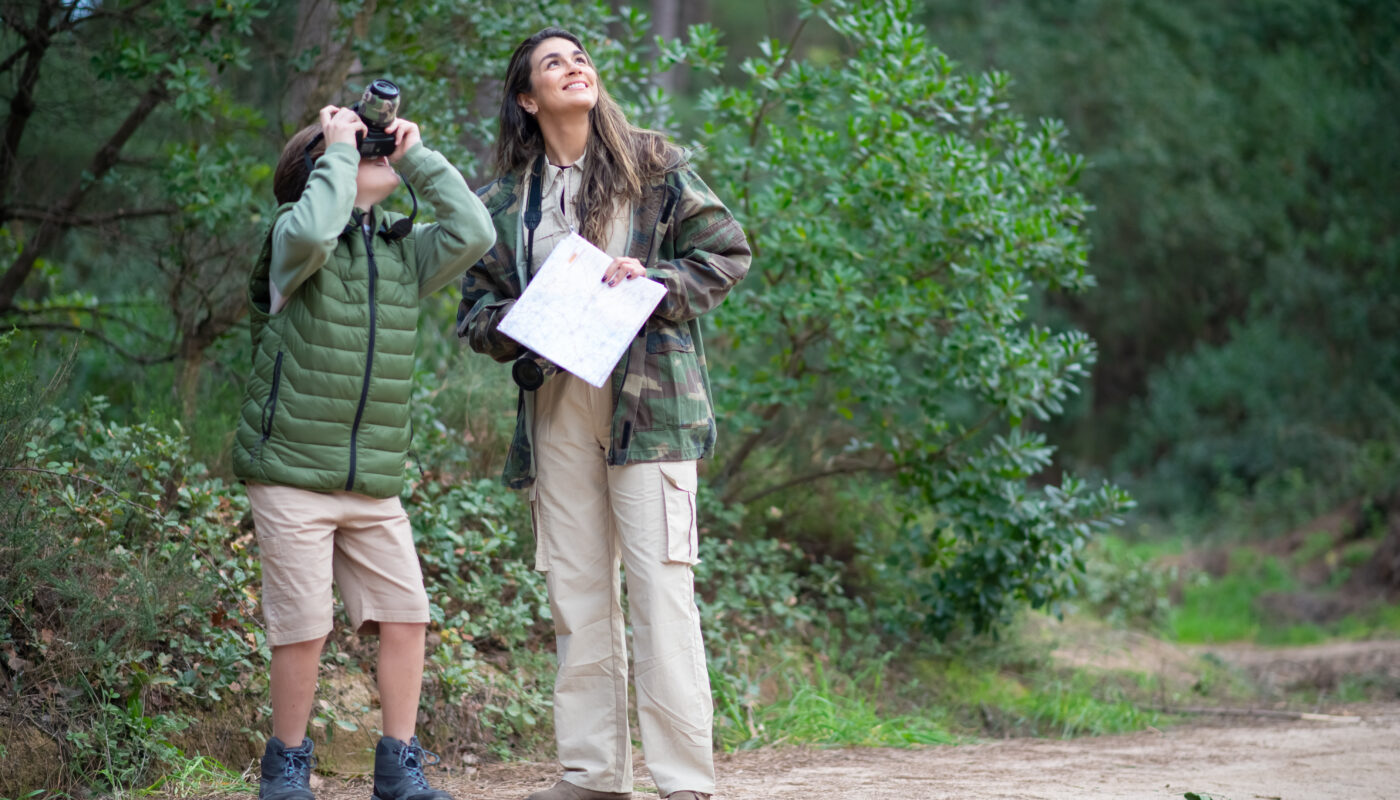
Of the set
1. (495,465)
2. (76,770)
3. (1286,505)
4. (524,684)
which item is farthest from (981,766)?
(1286,505)

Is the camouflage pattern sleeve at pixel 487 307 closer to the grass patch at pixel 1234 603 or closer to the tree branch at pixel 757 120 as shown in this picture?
the tree branch at pixel 757 120

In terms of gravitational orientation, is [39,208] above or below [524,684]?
above

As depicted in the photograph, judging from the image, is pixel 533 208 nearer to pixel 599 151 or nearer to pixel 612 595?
pixel 599 151

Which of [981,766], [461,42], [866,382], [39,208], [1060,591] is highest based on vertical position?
[461,42]

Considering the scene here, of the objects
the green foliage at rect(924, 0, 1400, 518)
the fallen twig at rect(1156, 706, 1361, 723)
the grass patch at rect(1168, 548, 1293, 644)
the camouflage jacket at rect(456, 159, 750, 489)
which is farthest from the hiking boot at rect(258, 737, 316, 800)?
the green foliage at rect(924, 0, 1400, 518)

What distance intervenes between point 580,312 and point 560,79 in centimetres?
68

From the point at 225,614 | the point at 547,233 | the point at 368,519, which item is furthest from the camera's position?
the point at 225,614

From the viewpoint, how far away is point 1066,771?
4543mm

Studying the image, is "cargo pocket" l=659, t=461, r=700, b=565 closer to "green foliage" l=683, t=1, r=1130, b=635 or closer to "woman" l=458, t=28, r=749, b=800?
"woman" l=458, t=28, r=749, b=800

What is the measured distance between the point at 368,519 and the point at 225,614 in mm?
1233

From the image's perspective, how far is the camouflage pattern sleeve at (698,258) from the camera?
330 centimetres

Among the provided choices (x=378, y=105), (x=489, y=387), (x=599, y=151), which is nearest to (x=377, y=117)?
(x=378, y=105)

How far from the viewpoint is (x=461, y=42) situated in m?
5.82

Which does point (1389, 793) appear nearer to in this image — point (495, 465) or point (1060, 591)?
point (1060, 591)
